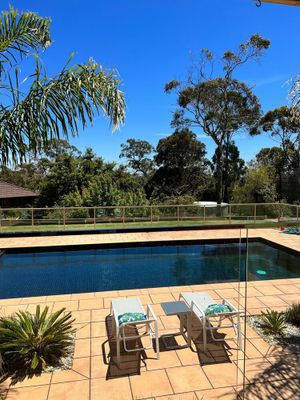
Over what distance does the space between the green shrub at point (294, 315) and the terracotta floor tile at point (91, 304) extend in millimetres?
2821

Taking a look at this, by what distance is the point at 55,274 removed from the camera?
25.3ft

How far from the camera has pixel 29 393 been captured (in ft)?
9.91

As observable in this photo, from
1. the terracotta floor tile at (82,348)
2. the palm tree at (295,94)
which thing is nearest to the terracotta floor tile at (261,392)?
the terracotta floor tile at (82,348)

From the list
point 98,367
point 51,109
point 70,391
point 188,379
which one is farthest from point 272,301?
point 51,109

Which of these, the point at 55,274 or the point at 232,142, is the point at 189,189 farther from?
the point at 55,274

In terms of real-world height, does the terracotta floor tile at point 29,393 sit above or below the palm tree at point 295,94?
below

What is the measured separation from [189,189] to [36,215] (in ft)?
55.1

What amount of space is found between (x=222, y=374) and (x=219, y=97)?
1969 cm

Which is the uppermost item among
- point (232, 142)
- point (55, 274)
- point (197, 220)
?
point (232, 142)

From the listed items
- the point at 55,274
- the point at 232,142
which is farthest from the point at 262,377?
the point at 232,142

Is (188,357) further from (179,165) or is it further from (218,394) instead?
(179,165)

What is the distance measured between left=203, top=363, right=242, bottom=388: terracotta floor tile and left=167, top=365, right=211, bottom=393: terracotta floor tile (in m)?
0.07

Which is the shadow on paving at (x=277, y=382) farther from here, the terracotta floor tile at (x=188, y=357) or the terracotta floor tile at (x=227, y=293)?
the terracotta floor tile at (x=227, y=293)

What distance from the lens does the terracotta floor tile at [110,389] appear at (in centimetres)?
299
